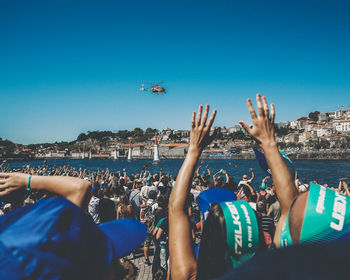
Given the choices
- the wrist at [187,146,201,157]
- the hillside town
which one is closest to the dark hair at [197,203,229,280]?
the wrist at [187,146,201,157]

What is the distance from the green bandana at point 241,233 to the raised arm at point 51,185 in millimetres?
848

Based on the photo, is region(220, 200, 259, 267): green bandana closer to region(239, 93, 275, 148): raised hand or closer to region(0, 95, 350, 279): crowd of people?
region(0, 95, 350, 279): crowd of people

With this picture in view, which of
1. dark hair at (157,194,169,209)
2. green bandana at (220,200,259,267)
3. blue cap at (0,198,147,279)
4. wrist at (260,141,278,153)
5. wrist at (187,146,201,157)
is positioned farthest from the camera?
dark hair at (157,194,169,209)

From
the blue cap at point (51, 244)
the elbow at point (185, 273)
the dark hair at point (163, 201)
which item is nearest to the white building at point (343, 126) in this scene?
the dark hair at point (163, 201)

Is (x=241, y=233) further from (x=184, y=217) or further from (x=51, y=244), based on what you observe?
(x=51, y=244)

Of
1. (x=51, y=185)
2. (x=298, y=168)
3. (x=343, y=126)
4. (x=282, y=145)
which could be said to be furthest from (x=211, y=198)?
(x=343, y=126)

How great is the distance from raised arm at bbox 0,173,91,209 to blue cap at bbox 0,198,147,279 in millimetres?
426

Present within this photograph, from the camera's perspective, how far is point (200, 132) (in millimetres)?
1478

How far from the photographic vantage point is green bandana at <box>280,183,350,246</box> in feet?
3.30

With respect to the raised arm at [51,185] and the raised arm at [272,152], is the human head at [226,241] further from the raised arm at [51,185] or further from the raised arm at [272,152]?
the raised arm at [51,185]

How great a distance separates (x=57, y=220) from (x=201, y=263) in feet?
2.50

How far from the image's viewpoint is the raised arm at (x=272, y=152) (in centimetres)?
144

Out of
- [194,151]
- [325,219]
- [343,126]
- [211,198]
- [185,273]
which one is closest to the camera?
[325,219]

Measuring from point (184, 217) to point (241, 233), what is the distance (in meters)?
0.34
